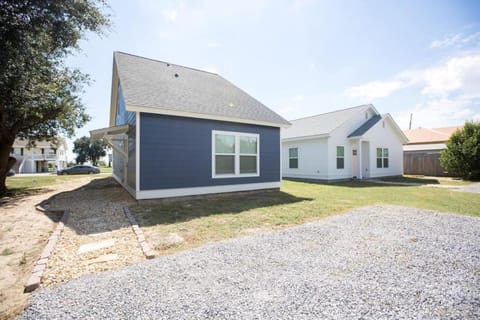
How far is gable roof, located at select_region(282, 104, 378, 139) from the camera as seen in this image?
14830 millimetres

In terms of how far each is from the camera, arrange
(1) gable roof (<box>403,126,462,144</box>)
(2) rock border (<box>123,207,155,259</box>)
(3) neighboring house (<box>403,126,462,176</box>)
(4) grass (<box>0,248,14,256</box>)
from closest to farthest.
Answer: (2) rock border (<box>123,207,155,259</box>) < (4) grass (<box>0,248,14,256</box>) < (3) neighboring house (<box>403,126,462,176</box>) < (1) gable roof (<box>403,126,462,144</box>)

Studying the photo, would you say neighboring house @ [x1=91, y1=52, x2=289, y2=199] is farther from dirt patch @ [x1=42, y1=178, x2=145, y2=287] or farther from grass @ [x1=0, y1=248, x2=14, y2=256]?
grass @ [x1=0, y1=248, x2=14, y2=256]

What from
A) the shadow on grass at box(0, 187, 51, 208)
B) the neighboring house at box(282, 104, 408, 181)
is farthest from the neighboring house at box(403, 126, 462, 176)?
the shadow on grass at box(0, 187, 51, 208)

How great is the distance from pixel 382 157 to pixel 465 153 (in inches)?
196

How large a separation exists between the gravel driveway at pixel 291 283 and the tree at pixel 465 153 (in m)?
15.7

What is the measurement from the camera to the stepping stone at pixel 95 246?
366 cm

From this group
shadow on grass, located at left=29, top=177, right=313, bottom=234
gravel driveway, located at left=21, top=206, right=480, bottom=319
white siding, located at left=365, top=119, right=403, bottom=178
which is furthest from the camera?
white siding, located at left=365, top=119, right=403, bottom=178

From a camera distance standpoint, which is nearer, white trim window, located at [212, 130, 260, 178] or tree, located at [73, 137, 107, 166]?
white trim window, located at [212, 130, 260, 178]

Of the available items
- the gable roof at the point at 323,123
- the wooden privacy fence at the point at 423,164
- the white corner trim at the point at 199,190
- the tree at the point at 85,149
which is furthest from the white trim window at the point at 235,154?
the tree at the point at 85,149

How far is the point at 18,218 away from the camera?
5.70 m

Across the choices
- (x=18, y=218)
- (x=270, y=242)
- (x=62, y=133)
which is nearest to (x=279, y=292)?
(x=270, y=242)

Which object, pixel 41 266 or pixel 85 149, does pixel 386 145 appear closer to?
pixel 41 266

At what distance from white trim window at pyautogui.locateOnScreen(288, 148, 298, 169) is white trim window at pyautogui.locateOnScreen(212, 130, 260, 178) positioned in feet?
24.9

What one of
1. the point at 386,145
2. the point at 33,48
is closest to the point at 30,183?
the point at 33,48
